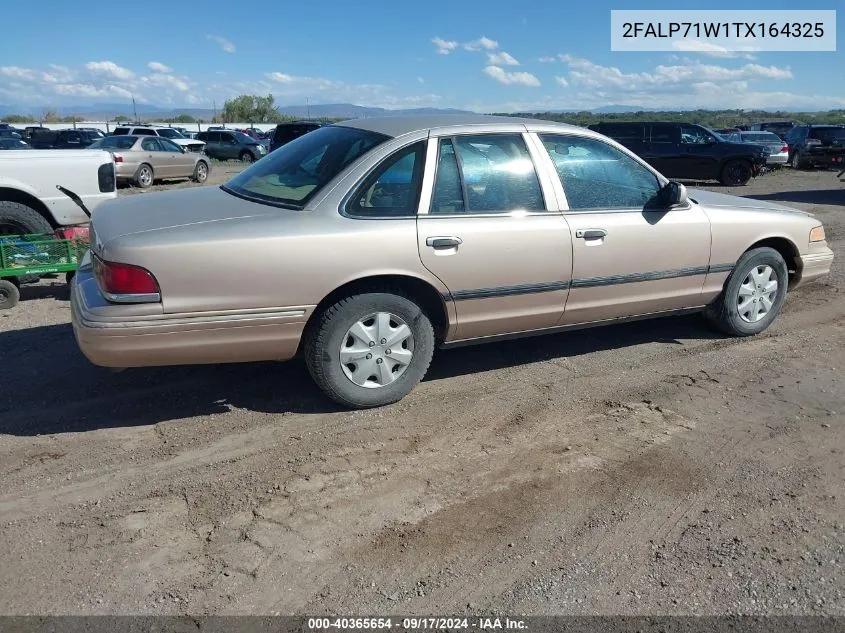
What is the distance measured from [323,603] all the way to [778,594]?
68.3 inches

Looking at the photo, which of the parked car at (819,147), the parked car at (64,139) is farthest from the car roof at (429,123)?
the parked car at (64,139)

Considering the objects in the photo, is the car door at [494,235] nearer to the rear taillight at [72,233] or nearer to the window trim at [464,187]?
the window trim at [464,187]

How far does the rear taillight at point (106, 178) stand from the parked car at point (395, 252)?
112 inches

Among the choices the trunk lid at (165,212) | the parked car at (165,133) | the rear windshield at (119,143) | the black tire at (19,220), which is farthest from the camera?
the parked car at (165,133)

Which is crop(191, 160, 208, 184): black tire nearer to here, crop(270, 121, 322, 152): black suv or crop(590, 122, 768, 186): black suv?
crop(270, 121, 322, 152): black suv

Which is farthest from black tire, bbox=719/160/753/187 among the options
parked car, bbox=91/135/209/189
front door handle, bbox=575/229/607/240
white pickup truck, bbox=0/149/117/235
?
white pickup truck, bbox=0/149/117/235

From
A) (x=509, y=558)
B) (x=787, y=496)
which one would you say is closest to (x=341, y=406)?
(x=509, y=558)

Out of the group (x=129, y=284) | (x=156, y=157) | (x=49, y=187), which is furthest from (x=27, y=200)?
(x=156, y=157)

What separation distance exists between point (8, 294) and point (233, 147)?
27.2 metres

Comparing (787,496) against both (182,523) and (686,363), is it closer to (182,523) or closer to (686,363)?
(686,363)

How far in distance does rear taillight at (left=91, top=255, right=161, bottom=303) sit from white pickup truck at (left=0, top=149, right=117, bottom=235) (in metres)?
3.43

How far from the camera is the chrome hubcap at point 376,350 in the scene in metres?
4.23

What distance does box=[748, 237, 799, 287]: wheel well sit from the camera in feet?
18.7

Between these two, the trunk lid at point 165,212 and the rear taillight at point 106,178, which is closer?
the trunk lid at point 165,212
